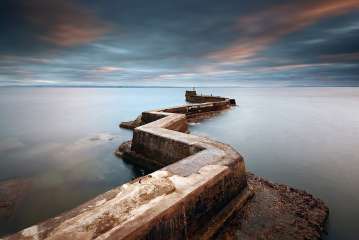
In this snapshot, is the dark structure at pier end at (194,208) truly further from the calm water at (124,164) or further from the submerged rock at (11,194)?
the submerged rock at (11,194)

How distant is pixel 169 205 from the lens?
270 centimetres

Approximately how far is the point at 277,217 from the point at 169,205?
2.60 m

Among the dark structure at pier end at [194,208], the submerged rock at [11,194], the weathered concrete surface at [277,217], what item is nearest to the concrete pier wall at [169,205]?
the dark structure at pier end at [194,208]

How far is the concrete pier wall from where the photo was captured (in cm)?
232

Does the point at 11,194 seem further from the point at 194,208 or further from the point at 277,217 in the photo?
the point at 277,217

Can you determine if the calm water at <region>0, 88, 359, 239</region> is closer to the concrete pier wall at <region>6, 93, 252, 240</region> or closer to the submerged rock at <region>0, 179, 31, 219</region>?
the submerged rock at <region>0, 179, 31, 219</region>

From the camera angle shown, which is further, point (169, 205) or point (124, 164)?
point (124, 164)

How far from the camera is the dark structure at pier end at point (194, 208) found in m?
2.38

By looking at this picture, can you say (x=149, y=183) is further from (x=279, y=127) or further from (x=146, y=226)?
(x=279, y=127)

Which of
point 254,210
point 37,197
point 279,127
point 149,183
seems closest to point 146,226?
point 149,183

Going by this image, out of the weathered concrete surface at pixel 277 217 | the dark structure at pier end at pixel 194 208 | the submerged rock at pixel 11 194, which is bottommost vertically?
the submerged rock at pixel 11 194

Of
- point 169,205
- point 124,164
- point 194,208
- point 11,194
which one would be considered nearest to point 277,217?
point 194,208

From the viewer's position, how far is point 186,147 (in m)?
5.44

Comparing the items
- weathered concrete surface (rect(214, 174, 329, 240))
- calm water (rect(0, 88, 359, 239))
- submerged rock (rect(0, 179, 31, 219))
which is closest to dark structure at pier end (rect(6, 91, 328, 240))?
weathered concrete surface (rect(214, 174, 329, 240))
